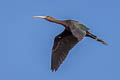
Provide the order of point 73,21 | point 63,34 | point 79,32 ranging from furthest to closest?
point 63,34
point 73,21
point 79,32

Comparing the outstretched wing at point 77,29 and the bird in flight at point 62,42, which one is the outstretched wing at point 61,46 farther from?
the outstretched wing at point 77,29

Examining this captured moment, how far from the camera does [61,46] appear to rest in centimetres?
3112

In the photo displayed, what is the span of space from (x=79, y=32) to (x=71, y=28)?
42.8 inches

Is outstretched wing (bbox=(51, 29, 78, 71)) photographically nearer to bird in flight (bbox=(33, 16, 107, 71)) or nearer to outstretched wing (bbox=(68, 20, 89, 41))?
bird in flight (bbox=(33, 16, 107, 71))

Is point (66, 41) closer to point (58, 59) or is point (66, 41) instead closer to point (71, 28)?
point (58, 59)

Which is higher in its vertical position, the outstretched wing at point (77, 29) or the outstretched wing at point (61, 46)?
the outstretched wing at point (77, 29)

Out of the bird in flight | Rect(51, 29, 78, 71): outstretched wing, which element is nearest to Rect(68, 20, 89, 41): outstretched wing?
the bird in flight

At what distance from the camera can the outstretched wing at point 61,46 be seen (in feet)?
99.9

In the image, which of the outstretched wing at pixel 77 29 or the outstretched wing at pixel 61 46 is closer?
the outstretched wing at pixel 77 29

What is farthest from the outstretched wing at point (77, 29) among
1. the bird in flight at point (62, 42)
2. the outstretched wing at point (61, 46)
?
the outstretched wing at point (61, 46)

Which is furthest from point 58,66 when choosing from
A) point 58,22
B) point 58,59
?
point 58,22

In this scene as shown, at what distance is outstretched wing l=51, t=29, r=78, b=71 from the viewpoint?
30.4 metres

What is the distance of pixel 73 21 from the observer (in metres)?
29.0

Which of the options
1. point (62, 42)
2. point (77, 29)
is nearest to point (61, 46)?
point (62, 42)
